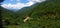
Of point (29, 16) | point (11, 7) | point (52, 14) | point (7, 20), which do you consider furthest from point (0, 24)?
point (52, 14)

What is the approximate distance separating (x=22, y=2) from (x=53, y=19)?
2.09 feet

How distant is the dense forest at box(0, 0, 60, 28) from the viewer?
8.63 feet

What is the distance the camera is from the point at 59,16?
106 inches

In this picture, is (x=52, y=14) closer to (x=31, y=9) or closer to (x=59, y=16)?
(x=59, y=16)

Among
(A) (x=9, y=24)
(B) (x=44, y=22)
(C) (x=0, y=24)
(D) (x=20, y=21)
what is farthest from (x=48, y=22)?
(C) (x=0, y=24)

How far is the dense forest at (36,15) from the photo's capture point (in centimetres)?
263

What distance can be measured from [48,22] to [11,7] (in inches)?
28.5

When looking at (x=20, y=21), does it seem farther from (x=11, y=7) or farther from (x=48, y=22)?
(x=48, y=22)

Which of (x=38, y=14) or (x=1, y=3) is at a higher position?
(x=1, y=3)

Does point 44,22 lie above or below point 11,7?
below

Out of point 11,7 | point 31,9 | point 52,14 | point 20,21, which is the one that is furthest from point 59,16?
point 11,7

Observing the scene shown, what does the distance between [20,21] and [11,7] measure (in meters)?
0.31

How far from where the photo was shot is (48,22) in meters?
2.62

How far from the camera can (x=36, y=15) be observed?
8.82ft
